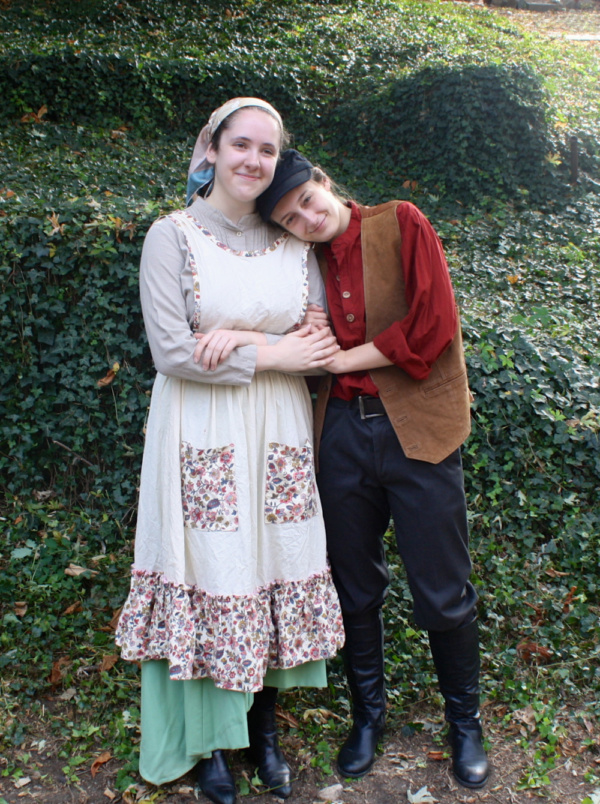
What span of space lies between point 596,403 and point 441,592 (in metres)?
1.70

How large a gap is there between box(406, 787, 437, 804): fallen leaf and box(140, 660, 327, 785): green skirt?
0.50m

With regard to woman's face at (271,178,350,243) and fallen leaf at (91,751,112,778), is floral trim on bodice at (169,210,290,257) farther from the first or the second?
fallen leaf at (91,751,112,778)

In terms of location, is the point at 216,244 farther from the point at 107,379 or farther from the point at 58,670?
the point at 58,670

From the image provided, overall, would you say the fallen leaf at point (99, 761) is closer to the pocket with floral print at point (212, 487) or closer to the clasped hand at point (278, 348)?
the pocket with floral print at point (212, 487)

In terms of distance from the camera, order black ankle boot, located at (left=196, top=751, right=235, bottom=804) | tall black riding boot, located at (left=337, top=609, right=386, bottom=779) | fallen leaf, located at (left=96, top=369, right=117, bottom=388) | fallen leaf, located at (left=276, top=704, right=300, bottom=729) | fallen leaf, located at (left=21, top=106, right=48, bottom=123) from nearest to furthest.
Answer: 1. black ankle boot, located at (left=196, top=751, right=235, bottom=804)
2. tall black riding boot, located at (left=337, top=609, right=386, bottom=779)
3. fallen leaf, located at (left=276, top=704, right=300, bottom=729)
4. fallen leaf, located at (left=96, top=369, right=117, bottom=388)
5. fallen leaf, located at (left=21, top=106, right=48, bottom=123)

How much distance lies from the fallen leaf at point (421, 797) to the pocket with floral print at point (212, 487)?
1160mm

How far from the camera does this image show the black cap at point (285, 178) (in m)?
2.18

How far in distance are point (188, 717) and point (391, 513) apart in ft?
3.10

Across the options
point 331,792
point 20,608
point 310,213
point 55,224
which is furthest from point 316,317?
point 20,608

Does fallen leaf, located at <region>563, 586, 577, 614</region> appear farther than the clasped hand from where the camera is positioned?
Yes

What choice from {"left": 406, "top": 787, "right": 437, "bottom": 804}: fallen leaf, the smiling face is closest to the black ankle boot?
{"left": 406, "top": 787, "right": 437, "bottom": 804}: fallen leaf

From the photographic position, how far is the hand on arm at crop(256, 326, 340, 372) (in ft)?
7.13

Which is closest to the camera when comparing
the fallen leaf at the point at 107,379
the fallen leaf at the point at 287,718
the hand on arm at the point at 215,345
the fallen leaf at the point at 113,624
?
the hand on arm at the point at 215,345

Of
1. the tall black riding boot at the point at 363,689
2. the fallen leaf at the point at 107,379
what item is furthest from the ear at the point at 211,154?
the tall black riding boot at the point at 363,689
